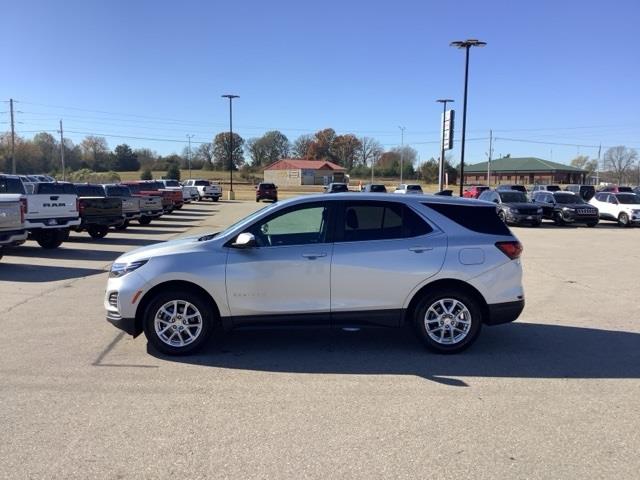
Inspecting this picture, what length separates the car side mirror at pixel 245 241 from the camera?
5.76 m

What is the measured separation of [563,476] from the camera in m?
3.52

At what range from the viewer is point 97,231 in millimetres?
18938

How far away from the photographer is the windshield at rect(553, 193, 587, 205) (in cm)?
2889

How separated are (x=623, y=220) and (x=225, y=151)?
12845cm

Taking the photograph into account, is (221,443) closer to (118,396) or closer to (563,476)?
(118,396)

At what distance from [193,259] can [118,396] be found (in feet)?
5.19

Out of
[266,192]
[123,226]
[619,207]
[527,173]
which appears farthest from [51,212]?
[527,173]

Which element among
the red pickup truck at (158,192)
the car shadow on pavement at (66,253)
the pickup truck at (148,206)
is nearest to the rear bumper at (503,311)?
the car shadow on pavement at (66,253)

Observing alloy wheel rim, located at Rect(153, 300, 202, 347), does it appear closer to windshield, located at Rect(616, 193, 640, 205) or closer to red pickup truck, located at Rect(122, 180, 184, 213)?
red pickup truck, located at Rect(122, 180, 184, 213)

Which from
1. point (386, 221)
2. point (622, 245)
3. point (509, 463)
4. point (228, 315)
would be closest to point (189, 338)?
point (228, 315)

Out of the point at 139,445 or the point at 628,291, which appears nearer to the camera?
the point at 139,445

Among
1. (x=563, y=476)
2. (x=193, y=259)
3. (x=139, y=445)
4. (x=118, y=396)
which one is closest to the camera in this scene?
(x=563, y=476)

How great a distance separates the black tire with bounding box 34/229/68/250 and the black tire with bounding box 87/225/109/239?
2713mm

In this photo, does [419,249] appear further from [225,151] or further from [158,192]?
[225,151]
